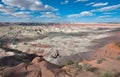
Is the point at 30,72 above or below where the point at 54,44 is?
above

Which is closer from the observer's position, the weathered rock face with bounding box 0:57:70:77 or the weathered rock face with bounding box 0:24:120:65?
the weathered rock face with bounding box 0:57:70:77

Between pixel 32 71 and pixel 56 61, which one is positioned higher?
pixel 32 71

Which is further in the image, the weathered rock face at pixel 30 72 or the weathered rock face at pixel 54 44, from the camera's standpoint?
the weathered rock face at pixel 54 44

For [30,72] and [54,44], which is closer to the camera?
[30,72]

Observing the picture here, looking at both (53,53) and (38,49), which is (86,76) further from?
(38,49)

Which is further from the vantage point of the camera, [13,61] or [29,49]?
[29,49]

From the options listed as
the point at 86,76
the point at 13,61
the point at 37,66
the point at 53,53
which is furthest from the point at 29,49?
the point at 86,76

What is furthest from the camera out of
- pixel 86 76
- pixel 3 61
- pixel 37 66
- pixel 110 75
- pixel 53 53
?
pixel 53 53

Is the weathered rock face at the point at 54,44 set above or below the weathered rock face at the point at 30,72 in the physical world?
below

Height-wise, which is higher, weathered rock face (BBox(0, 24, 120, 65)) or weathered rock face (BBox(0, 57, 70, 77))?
weathered rock face (BBox(0, 57, 70, 77))

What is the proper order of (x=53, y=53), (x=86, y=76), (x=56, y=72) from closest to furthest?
(x=86, y=76)
(x=56, y=72)
(x=53, y=53)
